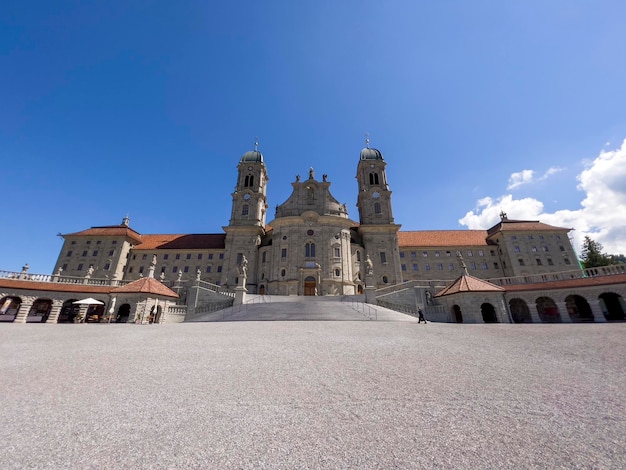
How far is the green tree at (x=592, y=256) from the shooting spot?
1906 inches

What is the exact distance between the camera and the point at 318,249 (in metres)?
43.2

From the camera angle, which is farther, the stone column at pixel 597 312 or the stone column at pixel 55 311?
the stone column at pixel 55 311

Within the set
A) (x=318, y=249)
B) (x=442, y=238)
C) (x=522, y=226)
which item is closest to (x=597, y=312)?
(x=442, y=238)

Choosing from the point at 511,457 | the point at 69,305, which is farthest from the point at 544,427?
the point at 69,305

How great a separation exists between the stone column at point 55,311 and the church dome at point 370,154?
51552mm

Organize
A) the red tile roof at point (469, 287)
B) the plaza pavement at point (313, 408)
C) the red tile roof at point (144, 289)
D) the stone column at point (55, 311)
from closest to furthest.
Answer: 1. the plaza pavement at point (313, 408)
2. the red tile roof at point (469, 287)
3. the red tile roof at point (144, 289)
4. the stone column at point (55, 311)

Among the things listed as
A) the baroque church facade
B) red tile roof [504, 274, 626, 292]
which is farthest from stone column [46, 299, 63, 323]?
red tile roof [504, 274, 626, 292]

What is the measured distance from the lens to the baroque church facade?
42812mm

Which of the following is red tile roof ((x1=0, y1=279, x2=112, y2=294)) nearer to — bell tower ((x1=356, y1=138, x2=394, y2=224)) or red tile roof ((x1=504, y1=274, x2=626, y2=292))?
bell tower ((x1=356, y1=138, x2=394, y2=224))

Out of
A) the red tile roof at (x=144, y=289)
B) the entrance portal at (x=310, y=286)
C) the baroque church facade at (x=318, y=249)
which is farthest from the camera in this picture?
the baroque church facade at (x=318, y=249)

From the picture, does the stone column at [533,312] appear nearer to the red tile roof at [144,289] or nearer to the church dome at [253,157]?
the red tile roof at [144,289]

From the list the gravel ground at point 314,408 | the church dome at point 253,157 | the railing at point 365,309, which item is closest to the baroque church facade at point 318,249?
the church dome at point 253,157

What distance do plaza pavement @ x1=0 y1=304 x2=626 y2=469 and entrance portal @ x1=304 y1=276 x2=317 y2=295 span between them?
1231 inches

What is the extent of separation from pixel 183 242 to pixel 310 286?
2883 cm
